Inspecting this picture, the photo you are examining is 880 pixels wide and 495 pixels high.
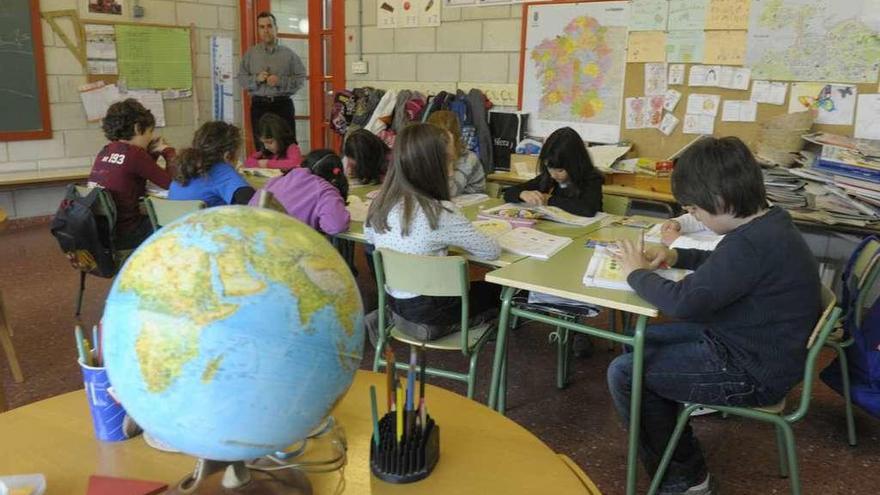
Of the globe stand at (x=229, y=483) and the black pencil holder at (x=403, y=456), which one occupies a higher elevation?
the globe stand at (x=229, y=483)

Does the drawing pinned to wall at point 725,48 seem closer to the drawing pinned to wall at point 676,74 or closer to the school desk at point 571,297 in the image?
the drawing pinned to wall at point 676,74

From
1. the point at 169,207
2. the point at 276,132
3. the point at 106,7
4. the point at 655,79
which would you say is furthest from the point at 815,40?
the point at 106,7

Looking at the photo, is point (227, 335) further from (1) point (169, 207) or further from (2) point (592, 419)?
(1) point (169, 207)

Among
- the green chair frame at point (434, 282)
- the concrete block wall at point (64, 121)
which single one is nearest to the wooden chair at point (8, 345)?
the green chair frame at point (434, 282)

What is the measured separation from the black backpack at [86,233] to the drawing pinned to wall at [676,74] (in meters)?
3.36

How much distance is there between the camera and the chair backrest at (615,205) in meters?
3.29

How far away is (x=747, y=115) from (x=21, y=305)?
14.1 ft

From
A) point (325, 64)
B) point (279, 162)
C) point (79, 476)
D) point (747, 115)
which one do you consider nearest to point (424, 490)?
point (79, 476)

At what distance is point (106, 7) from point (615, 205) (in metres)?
4.66

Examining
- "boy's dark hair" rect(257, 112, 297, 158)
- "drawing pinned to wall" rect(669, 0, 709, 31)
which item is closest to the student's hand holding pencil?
"drawing pinned to wall" rect(669, 0, 709, 31)

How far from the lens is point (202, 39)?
6352mm

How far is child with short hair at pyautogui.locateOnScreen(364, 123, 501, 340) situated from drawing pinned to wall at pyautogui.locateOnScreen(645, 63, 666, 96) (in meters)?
2.51

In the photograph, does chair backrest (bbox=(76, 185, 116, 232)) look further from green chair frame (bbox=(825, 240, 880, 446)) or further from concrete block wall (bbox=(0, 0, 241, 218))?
green chair frame (bbox=(825, 240, 880, 446))

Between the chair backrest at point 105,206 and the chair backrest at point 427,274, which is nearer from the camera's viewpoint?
the chair backrest at point 427,274
